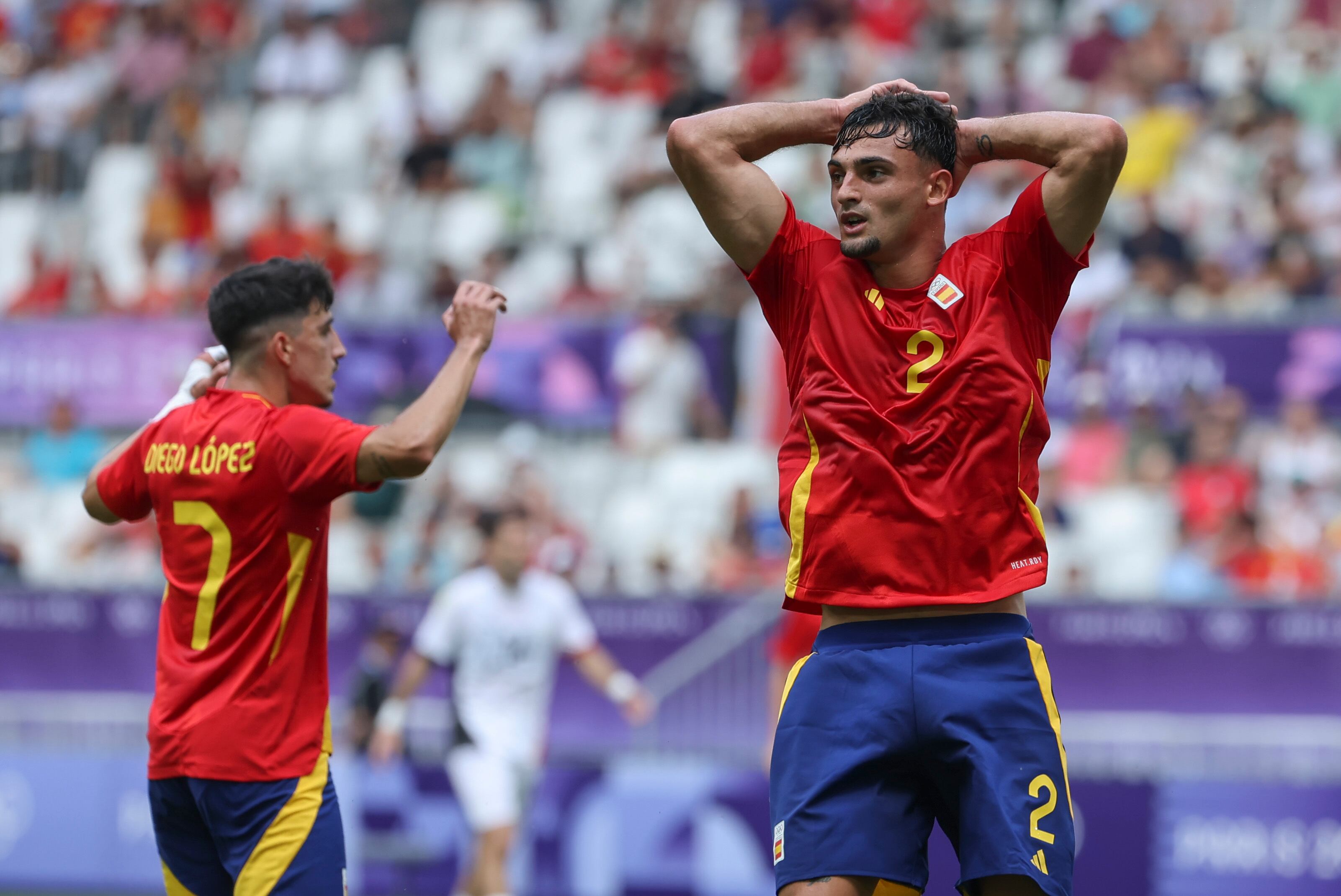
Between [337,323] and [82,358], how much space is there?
2.58m

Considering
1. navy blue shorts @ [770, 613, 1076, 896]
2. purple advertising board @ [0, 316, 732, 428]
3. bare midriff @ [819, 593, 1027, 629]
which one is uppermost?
purple advertising board @ [0, 316, 732, 428]

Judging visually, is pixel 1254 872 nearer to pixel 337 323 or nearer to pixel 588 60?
pixel 337 323

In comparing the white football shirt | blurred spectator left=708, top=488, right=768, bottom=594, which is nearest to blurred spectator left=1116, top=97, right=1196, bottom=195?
blurred spectator left=708, top=488, right=768, bottom=594

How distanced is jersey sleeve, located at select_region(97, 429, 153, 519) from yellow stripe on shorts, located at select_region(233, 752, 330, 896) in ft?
3.32

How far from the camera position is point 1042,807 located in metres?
4.08

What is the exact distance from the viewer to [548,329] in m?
13.5

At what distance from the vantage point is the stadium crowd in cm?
1185

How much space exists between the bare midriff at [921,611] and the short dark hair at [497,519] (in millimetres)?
5850

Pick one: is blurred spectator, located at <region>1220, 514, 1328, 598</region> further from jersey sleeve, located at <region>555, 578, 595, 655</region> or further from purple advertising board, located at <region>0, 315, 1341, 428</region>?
jersey sleeve, located at <region>555, 578, 595, 655</region>

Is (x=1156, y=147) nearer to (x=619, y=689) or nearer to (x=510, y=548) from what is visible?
(x=619, y=689)

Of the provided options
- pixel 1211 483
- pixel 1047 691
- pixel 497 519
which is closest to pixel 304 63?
pixel 497 519

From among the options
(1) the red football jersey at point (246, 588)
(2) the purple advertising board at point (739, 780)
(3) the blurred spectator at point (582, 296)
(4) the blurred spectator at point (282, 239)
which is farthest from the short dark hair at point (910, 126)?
(4) the blurred spectator at point (282, 239)

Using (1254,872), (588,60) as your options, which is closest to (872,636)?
(1254,872)

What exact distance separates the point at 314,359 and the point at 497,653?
5118mm
